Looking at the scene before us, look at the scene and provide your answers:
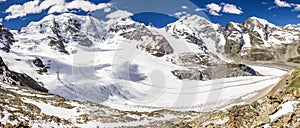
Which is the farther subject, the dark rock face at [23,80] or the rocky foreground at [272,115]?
the dark rock face at [23,80]

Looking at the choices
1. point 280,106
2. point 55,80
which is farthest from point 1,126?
point 55,80

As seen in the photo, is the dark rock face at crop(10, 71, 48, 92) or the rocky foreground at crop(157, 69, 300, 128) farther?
the dark rock face at crop(10, 71, 48, 92)

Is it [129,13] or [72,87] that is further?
[72,87]

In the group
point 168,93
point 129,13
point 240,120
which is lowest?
point 168,93

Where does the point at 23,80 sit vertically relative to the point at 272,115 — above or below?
below

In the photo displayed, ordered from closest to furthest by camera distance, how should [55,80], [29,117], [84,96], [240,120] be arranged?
[240,120] < [29,117] < [84,96] < [55,80]

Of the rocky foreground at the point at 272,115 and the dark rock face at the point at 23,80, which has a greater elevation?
the rocky foreground at the point at 272,115

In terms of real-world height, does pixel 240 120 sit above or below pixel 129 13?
below

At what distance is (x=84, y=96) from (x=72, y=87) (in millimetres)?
15503

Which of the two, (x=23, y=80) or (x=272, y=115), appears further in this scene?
(x=23, y=80)

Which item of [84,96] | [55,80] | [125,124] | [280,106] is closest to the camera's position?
[280,106]

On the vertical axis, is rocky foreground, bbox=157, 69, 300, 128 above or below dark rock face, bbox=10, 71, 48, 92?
above

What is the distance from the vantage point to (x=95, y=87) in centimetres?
16825

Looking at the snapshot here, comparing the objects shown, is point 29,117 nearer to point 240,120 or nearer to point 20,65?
point 240,120
